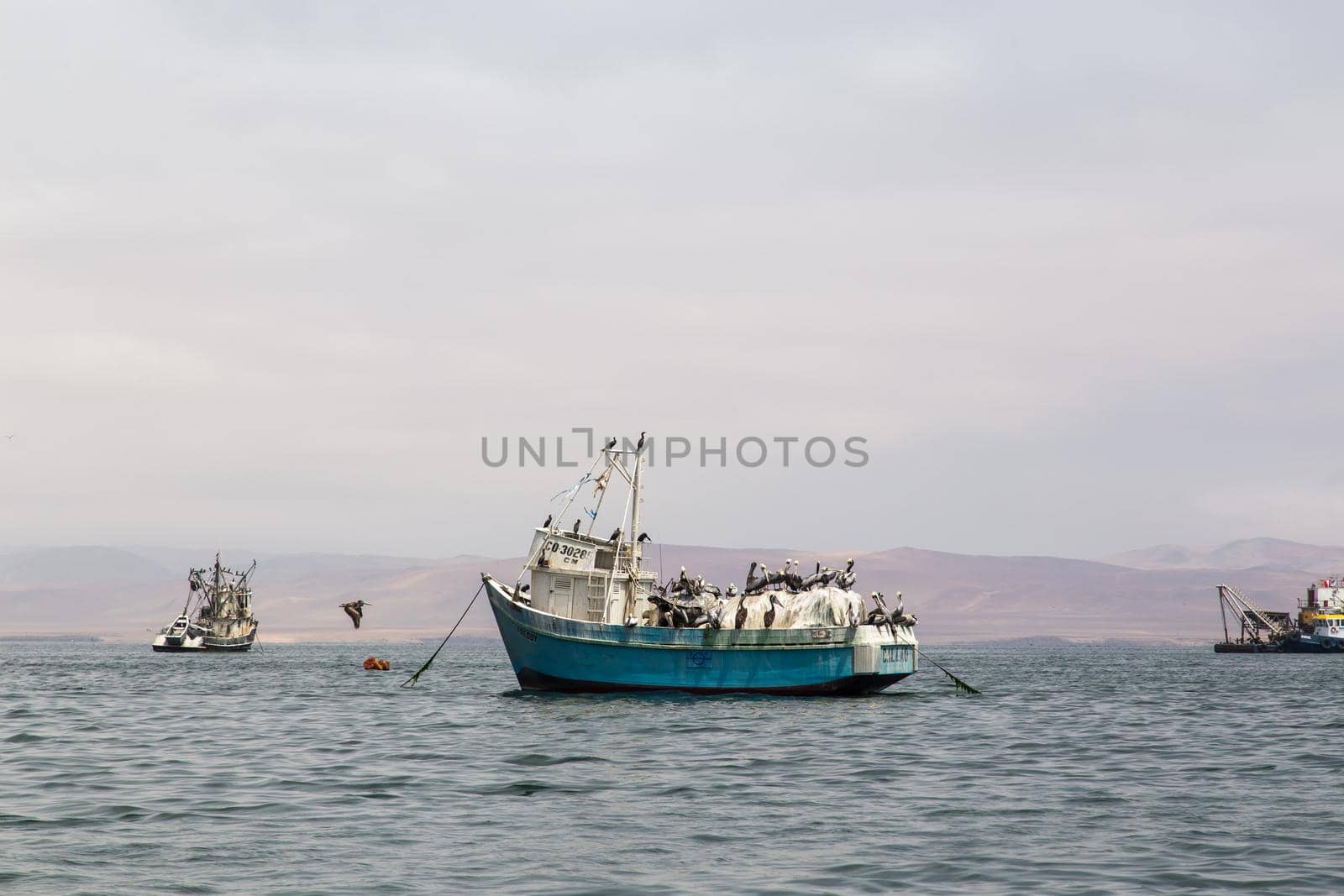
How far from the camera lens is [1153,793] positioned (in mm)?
28766

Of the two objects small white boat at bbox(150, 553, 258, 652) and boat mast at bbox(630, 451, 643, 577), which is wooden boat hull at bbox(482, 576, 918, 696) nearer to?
boat mast at bbox(630, 451, 643, 577)

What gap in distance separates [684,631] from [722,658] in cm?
Result: 197

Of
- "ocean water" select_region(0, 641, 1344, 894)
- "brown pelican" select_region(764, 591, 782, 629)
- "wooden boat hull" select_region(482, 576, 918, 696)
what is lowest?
"ocean water" select_region(0, 641, 1344, 894)

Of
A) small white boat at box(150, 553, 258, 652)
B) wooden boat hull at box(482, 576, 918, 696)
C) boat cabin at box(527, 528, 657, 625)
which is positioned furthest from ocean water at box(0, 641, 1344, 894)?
small white boat at box(150, 553, 258, 652)

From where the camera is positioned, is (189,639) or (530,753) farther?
(189,639)

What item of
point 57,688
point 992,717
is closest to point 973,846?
point 992,717

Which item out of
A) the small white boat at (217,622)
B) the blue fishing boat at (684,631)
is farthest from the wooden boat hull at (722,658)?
the small white boat at (217,622)

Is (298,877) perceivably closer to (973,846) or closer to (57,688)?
(973,846)

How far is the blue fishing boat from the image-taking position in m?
57.0

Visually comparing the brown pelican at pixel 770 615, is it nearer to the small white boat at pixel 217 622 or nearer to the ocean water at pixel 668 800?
the ocean water at pixel 668 800

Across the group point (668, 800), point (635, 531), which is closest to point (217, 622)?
point (635, 531)

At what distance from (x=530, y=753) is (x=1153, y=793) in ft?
52.5

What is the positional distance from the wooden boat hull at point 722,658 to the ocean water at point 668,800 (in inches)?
106

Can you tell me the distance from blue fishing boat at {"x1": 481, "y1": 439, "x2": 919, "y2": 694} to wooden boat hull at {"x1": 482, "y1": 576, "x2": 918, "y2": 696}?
0.14 feet
